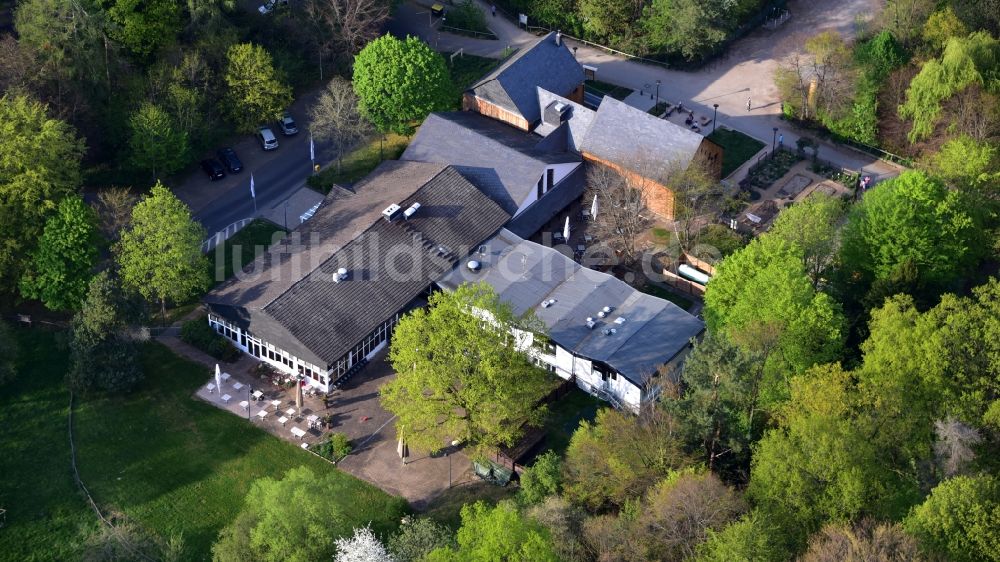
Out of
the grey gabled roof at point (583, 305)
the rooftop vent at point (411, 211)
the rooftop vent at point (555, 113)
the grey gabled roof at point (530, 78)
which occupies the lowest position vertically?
the grey gabled roof at point (583, 305)

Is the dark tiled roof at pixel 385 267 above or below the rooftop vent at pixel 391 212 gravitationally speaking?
below

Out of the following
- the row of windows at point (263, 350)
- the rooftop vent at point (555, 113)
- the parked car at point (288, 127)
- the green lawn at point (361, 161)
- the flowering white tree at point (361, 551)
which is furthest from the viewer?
the parked car at point (288, 127)

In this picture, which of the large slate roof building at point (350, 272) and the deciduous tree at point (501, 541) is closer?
the deciduous tree at point (501, 541)

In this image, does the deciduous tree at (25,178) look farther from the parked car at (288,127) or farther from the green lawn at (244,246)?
the parked car at (288,127)

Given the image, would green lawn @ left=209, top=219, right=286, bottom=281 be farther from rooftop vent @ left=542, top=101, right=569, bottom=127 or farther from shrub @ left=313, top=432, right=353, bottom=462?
rooftop vent @ left=542, top=101, right=569, bottom=127

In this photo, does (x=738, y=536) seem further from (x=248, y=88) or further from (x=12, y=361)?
(x=248, y=88)

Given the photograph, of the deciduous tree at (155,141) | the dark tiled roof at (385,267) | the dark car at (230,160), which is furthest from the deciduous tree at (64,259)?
the dark car at (230,160)

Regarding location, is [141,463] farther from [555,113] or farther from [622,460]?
[555,113]

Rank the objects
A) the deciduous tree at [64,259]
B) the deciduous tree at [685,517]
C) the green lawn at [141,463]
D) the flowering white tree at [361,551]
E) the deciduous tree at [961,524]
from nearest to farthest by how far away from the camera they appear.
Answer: the deciduous tree at [961,524]
the deciduous tree at [685,517]
the flowering white tree at [361,551]
the green lawn at [141,463]
the deciduous tree at [64,259]
